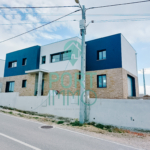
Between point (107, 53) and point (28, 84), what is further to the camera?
point (28, 84)

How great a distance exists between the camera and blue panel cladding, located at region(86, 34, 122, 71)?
13.2 m

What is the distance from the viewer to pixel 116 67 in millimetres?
13023

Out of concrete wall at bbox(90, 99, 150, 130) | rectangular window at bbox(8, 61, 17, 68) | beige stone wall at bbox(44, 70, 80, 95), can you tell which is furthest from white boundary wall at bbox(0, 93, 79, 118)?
rectangular window at bbox(8, 61, 17, 68)

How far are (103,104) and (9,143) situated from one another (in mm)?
6031

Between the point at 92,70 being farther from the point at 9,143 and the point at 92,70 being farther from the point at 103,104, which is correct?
the point at 9,143

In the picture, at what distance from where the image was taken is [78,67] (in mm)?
14648

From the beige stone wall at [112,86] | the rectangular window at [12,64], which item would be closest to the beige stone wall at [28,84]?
the rectangular window at [12,64]

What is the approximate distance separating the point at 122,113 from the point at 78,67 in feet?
25.1

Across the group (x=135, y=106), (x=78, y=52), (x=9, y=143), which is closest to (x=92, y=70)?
(x=78, y=52)

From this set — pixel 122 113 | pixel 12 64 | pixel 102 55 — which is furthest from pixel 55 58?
pixel 122 113

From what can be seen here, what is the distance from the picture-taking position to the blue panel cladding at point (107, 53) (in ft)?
43.4

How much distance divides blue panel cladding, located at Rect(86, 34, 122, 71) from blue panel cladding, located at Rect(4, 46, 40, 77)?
6767 mm

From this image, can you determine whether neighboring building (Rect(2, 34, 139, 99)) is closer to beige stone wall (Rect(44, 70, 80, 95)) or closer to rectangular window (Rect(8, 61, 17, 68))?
beige stone wall (Rect(44, 70, 80, 95))

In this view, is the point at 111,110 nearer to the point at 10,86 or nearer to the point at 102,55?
the point at 102,55
